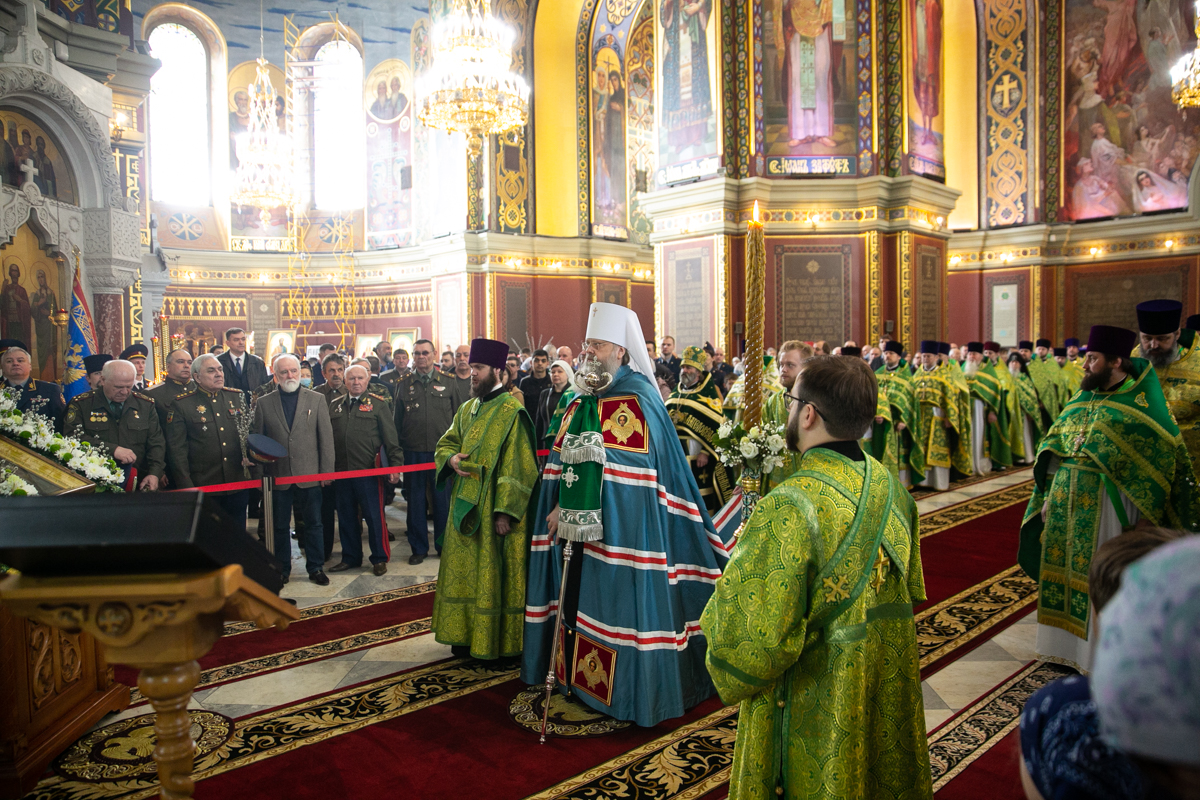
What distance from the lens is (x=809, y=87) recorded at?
14.8 m

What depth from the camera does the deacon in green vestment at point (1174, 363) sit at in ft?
15.3

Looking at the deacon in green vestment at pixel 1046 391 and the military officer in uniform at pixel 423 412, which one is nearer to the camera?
the military officer in uniform at pixel 423 412

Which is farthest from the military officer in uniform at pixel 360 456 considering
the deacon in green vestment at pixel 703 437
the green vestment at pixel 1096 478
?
the green vestment at pixel 1096 478

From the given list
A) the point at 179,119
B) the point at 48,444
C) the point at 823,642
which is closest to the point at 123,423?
the point at 48,444

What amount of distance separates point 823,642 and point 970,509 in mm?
7852

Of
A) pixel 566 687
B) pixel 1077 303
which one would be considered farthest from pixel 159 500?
pixel 1077 303

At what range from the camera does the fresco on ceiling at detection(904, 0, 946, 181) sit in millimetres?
15171

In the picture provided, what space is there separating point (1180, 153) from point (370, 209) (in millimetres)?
20728

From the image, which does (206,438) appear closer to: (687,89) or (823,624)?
(823,624)

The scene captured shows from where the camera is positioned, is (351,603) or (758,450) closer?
(758,450)

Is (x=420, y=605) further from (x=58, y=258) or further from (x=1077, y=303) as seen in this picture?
(x=1077, y=303)

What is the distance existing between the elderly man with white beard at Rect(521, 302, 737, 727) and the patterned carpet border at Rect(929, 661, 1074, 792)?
3.84 feet

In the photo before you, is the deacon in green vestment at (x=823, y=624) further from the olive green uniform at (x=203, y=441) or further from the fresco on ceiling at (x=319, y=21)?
the fresco on ceiling at (x=319, y=21)

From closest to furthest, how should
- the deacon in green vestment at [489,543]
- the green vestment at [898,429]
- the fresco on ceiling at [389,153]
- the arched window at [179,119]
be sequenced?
the deacon in green vestment at [489,543]
the green vestment at [898,429]
the fresco on ceiling at [389,153]
the arched window at [179,119]
